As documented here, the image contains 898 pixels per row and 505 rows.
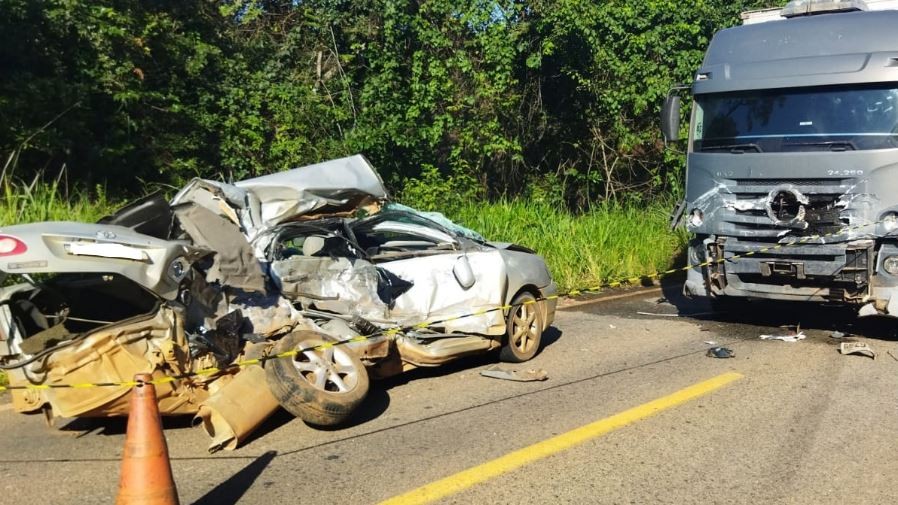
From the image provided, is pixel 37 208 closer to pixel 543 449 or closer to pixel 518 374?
pixel 518 374

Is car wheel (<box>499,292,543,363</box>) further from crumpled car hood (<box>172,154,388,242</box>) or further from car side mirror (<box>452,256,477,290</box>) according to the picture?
crumpled car hood (<box>172,154,388,242</box>)

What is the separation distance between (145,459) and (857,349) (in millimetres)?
6936

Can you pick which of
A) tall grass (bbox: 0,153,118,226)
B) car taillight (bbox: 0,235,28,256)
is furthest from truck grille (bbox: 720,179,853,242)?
tall grass (bbox: 0,153,118,226)

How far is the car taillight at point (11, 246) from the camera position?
5074 mm

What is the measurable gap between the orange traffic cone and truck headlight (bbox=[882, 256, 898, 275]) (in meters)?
7.26

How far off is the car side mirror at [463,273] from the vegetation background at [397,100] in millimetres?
5094

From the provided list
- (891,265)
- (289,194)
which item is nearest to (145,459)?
(289,194)

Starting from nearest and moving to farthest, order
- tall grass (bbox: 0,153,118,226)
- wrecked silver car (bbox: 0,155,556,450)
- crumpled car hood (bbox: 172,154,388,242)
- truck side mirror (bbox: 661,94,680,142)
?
wrecked silver car (bbox: 0,155,556,450), crumpled car hood (bbox: 172,154,388,242), tall grass (bbox: 0,153,118,226), truck side mirror (bbox: 661,94,680,142)

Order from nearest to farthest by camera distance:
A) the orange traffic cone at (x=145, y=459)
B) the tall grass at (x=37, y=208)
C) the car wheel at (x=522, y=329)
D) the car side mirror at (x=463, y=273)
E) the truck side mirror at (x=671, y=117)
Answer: the orange traffic cone at (x=145, y=459)
the car side mirror at (x=463, y=273)
the car wheel at (x=522, y=329)
the tall grass at (x=37, y=208)
the truck side mirror at (x=671, y=117)

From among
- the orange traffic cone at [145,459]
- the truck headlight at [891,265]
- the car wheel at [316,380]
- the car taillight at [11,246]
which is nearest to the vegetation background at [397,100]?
the truck headlight at [891,265]

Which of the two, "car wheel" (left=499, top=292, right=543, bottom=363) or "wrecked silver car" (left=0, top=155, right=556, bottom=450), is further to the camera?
"car wheel" (left=499, top=292, right=543, bottom=363)

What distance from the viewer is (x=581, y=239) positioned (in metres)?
13.6

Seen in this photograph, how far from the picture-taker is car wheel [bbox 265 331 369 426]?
19.3ft

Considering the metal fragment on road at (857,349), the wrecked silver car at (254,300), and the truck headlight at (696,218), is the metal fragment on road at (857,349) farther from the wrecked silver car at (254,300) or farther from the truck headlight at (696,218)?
the wrecked silver car at (254,300)
